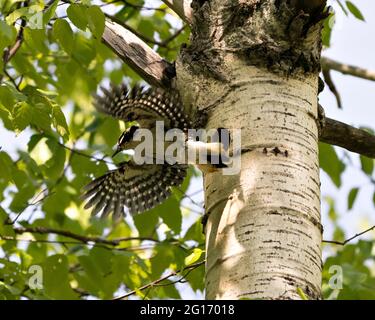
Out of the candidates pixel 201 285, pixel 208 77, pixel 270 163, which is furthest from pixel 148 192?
pixel 270 163

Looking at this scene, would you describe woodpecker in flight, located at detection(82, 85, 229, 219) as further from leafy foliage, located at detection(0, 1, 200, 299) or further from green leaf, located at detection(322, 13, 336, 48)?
green leaf, located at detection(322, 13, 336, 48)

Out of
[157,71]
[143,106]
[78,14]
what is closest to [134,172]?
[143,106]

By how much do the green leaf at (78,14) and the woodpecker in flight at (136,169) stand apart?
2.00 feet

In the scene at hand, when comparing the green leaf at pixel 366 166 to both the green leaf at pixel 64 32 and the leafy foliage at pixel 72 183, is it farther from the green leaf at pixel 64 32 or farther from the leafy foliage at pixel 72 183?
the green leaf at pixel 64 32

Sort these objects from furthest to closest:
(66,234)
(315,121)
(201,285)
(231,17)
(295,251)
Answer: (66,234) < (201,285) < (231,17) < (315,121) < (295,251)

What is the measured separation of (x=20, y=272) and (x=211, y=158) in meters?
1.52

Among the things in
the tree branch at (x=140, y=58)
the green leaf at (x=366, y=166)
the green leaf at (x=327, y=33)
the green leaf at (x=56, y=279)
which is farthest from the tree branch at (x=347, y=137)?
the green leaf at (x=56, y=279)

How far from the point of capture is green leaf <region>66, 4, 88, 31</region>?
3.40 m

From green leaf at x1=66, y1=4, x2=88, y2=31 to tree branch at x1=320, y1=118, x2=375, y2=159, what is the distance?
1.21 meters

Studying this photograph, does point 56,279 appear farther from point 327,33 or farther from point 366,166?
point 327,33

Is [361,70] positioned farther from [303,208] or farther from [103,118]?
[303,208]

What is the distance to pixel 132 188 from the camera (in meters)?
4.97

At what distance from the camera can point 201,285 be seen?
4.70m

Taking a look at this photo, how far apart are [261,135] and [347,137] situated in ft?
2.83
